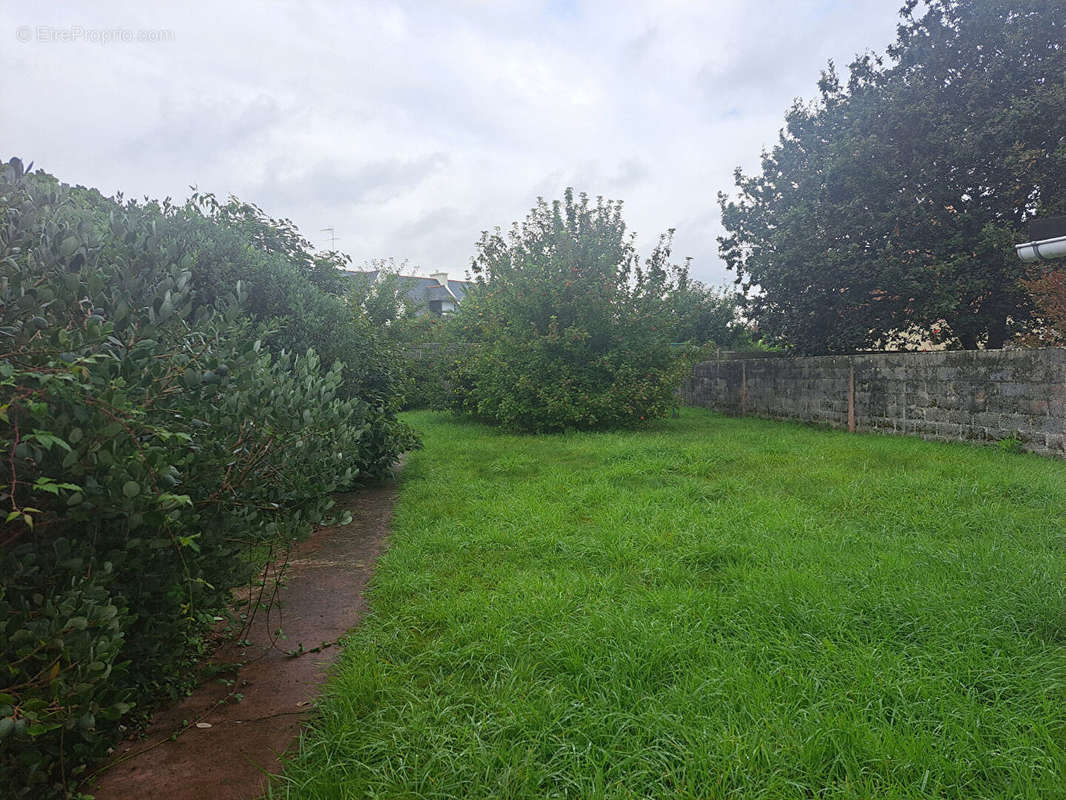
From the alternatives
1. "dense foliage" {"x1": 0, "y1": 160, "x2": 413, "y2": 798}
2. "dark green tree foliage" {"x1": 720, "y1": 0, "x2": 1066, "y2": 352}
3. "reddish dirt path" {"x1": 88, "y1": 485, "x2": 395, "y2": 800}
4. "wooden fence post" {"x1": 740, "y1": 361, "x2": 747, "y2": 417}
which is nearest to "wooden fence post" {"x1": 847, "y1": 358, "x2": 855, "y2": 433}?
"dark green tree foliage" {"x1": 720, "y1": 0, "x2": 1066, "y2": 352}

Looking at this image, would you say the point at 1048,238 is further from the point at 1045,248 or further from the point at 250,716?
the point at 250,716

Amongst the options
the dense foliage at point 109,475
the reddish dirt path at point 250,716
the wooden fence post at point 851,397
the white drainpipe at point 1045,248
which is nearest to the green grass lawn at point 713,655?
the reddish dirt path at point 250,716

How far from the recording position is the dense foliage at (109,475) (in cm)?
150

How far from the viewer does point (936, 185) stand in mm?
11086

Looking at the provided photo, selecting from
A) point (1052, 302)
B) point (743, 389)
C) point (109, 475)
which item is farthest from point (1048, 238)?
point (743, 389)

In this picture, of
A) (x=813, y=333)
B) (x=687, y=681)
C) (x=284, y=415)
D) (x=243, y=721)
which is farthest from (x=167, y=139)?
(x=813, y=333)

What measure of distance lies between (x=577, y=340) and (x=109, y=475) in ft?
31.7

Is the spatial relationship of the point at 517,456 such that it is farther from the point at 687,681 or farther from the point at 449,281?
the point at 449,281

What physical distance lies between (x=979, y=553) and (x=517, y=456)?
17.0 feet

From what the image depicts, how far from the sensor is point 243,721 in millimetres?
2188

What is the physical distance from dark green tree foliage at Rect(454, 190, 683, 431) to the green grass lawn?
5940mm

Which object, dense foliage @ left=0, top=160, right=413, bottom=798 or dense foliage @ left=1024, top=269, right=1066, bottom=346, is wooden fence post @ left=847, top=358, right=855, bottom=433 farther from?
dense foliage @ left=0, top=160, right=413, bottom=798

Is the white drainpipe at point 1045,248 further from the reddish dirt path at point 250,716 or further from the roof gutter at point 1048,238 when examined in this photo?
the reddish dirt path at point 250,716

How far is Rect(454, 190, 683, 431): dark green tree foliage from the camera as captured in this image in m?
10.9
